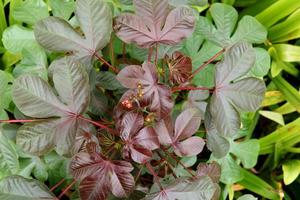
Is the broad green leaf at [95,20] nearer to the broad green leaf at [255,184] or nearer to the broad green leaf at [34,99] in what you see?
the broad green leaf at [34,99]

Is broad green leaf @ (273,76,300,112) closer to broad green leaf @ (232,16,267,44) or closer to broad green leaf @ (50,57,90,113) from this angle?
broad green leaf @ (232,16,267,44)

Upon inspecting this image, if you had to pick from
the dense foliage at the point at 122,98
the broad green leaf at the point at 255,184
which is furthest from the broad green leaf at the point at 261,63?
the broad green leaf at the point at 255,184

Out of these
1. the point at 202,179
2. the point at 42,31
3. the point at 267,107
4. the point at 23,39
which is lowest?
the point at 267,107

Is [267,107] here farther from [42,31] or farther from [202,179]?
[42,31]

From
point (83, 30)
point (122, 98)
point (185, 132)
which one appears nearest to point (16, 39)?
point (83, 30)

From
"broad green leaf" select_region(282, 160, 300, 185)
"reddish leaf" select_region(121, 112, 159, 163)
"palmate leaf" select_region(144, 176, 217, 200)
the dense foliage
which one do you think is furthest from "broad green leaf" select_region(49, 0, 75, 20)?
"broad green leaf" select_region(282, 160, 300, 185)

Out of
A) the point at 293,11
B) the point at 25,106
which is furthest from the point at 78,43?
the point at 293,11
